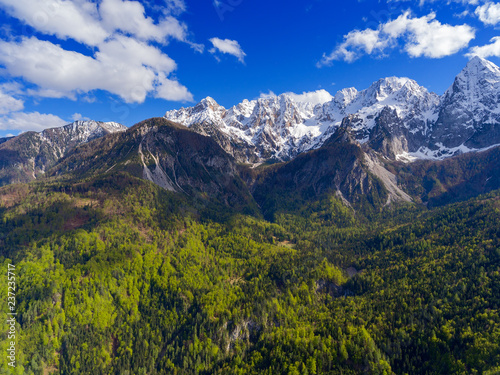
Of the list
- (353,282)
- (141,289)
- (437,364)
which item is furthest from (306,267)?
(141,289)

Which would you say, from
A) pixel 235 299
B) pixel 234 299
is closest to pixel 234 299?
pixel 234 299

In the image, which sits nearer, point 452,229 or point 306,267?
point 306,267

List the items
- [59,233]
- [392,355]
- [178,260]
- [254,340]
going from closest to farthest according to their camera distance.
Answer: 1. [392,355]
2. [254,340]
3. [59,233]
4. [178,260]

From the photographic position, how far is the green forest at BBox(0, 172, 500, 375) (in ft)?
314

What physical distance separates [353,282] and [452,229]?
8079 centimetres

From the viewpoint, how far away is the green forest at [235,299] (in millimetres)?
95562

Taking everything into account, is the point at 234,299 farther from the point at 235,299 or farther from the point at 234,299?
the point at 235,299

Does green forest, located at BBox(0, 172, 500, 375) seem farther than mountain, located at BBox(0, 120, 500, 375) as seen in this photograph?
No

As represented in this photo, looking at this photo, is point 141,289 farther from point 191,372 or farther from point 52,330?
point 191,372

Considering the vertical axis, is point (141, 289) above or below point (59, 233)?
below

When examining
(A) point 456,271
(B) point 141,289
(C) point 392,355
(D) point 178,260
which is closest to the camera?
(C) point 392,355

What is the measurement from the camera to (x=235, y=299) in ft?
442

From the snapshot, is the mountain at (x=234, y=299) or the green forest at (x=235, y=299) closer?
the green forest at (x=235, y=299)

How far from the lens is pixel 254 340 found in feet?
383
